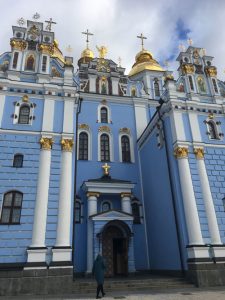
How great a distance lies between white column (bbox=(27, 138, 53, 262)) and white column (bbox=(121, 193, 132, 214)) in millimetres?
5308

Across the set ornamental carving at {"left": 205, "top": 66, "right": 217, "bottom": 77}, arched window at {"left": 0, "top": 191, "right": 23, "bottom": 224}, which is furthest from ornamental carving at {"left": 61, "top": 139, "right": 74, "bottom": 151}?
ornamental carving at {"left": 205, "top": 66, "right": 217, "bottom": 77}

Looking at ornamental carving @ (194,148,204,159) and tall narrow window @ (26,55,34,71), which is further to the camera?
tall narrow window @ (26,55,34,71)

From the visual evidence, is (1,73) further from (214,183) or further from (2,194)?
(214,183)

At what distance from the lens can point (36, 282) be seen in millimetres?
10922

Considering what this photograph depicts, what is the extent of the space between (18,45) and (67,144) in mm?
7281

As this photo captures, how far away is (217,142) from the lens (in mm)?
15789

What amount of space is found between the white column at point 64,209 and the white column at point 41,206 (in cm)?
61

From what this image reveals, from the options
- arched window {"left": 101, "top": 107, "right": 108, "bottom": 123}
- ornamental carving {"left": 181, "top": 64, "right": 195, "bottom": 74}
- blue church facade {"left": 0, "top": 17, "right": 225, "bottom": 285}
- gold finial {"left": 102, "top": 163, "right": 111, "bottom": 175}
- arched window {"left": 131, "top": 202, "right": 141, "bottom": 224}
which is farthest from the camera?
arched window {"left": 101, "top": 107, "right": 108, "bottom": 123}

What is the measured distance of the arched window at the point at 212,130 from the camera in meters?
16.1

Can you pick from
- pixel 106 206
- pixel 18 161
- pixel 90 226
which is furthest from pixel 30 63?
pixel 90 226

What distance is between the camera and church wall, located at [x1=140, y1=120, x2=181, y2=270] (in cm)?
1413

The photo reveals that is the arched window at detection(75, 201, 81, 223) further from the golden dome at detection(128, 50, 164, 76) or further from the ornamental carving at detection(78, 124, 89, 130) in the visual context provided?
the golden dome at detection(128, 50, 164, 76)

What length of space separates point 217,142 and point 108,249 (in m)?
8.70

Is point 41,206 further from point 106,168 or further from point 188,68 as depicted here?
point 188,68
